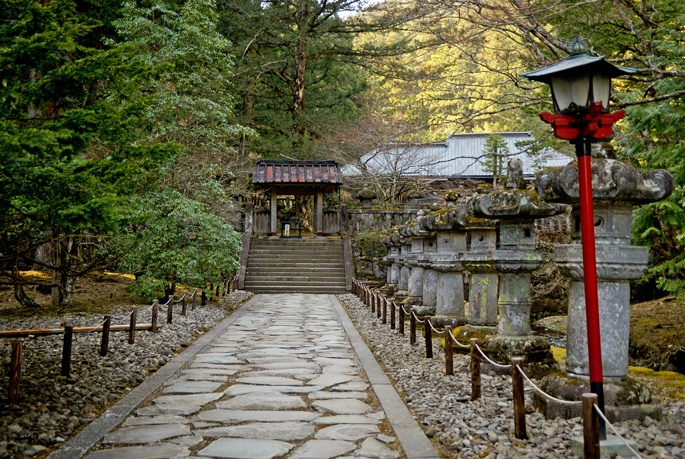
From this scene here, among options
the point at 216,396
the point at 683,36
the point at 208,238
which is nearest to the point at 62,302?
the point at 208,238

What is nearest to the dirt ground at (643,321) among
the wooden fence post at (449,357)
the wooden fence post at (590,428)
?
the wooden fence post at (449,357)

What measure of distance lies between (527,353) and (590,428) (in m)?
2.93

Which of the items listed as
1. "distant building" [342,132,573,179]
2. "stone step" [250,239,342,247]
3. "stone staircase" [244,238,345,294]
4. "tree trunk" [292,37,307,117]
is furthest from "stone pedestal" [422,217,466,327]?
"tree trunk" [292,37,307,117]

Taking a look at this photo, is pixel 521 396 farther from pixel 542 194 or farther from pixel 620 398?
pixel 542 194

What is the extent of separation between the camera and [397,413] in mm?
5043

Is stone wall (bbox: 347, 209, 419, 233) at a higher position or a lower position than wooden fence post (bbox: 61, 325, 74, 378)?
higher

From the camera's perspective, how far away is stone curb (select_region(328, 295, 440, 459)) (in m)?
4.07

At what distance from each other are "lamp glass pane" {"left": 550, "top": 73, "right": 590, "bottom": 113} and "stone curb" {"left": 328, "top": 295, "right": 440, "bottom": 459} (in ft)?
8.91

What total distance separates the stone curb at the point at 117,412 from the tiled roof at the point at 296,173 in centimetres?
1543

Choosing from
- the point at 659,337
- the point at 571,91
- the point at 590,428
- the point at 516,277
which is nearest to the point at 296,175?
the point at 659,337

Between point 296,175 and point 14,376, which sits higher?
point 296,175

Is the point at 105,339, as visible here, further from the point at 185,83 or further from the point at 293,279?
the point at 293,279

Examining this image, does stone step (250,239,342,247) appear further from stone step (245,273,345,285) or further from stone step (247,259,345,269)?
stone step (245,273,345,285)

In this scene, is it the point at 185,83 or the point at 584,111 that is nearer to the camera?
the point at 584,111
